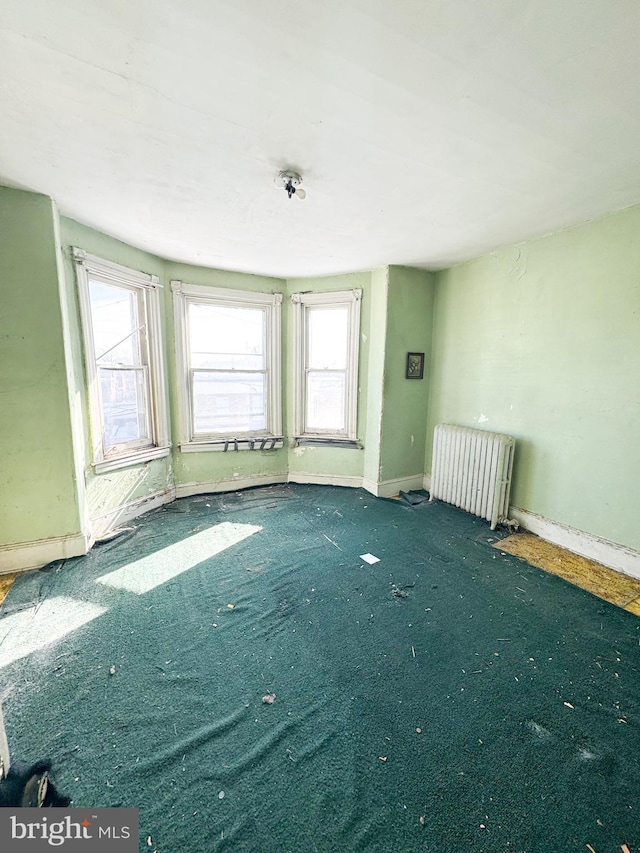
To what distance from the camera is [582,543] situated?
A: 2639mm

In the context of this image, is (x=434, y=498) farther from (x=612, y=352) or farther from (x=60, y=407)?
(x=60, y=407)

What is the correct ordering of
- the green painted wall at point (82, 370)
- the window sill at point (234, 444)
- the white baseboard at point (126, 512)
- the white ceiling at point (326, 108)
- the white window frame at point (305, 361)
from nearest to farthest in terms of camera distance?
the white ceiling at point (326, 108) → the green painted wall at point (82, 370) → the white baseboard at point (126, 512) → the window sill at point (234, 444) → the white window frame at point (305, 361)

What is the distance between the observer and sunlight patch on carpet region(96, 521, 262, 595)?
2303 millimetres

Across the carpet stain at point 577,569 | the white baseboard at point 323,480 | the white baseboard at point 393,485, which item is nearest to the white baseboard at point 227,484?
the white baseboard at point 323,480

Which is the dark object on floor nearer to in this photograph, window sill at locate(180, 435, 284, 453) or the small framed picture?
window sill at locate(180, 435, 284, 453)

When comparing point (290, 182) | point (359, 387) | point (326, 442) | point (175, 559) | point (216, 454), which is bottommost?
point (175, 559)

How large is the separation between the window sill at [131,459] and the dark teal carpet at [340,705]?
74cm

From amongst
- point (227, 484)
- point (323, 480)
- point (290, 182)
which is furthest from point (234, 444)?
point (290, 182)

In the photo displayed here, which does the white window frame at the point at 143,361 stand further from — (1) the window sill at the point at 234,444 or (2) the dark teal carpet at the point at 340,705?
(2) the dark teal carpet at the point at 340,705

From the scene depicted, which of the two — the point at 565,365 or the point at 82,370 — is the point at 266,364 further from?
the point at 565,365

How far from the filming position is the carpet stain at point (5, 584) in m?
2.13

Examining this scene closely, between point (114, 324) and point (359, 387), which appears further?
point (359, 387)

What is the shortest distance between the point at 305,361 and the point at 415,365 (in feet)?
4.23

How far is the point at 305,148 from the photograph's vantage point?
65.0 inches
